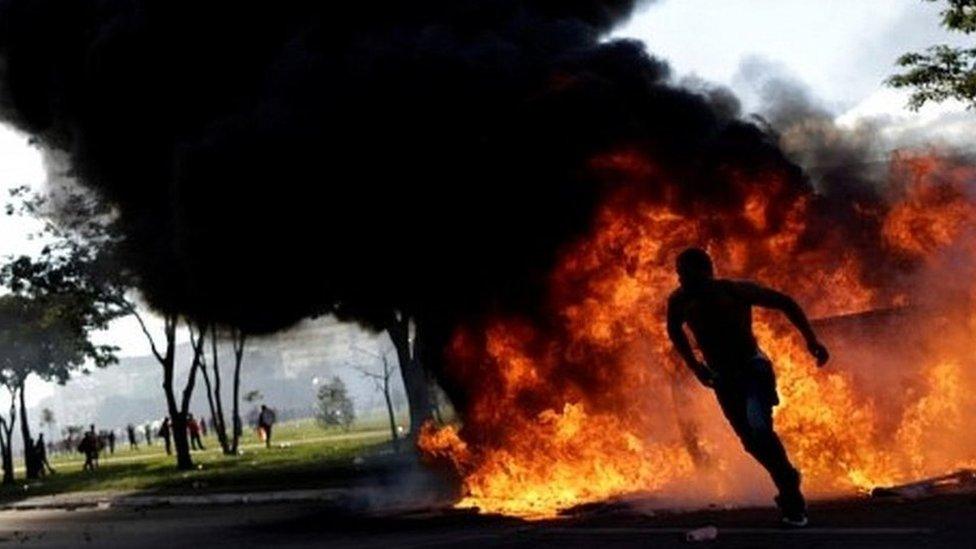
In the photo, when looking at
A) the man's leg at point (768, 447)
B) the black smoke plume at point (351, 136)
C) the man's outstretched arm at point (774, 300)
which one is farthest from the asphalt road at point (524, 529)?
the black smoke plume at point (351, 136)

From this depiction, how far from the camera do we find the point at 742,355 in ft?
25.8

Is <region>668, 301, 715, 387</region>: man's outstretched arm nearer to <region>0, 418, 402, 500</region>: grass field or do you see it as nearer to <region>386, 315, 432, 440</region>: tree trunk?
<region>0, 418, 402, 500</region>: grass field

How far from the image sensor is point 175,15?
1725cm

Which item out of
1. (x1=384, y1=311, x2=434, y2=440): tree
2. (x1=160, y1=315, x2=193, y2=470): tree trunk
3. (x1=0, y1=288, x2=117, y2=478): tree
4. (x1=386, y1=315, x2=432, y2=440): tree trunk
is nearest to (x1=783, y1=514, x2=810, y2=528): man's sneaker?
(x1=384, y1=311, x2=434, y2=440): tree

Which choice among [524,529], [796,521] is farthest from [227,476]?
[796,521]

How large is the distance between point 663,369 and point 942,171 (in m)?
3.36

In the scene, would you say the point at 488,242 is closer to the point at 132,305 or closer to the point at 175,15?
the point at 175,15

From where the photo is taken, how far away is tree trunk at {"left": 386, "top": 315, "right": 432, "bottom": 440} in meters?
23.8

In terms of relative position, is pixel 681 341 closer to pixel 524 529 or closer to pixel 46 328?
pixel 524 529

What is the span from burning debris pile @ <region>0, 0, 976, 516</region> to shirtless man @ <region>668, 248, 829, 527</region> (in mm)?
2028

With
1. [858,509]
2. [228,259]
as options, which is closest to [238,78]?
[228,259]

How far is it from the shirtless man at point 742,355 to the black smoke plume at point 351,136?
3.55 meters

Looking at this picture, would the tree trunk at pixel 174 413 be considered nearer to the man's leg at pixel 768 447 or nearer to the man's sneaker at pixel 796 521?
the man's leg at pixel 768 447

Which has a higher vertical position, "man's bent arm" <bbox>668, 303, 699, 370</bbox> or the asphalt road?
"man's bent arm" <bbox>668, 303, 699, 370</bbox>
